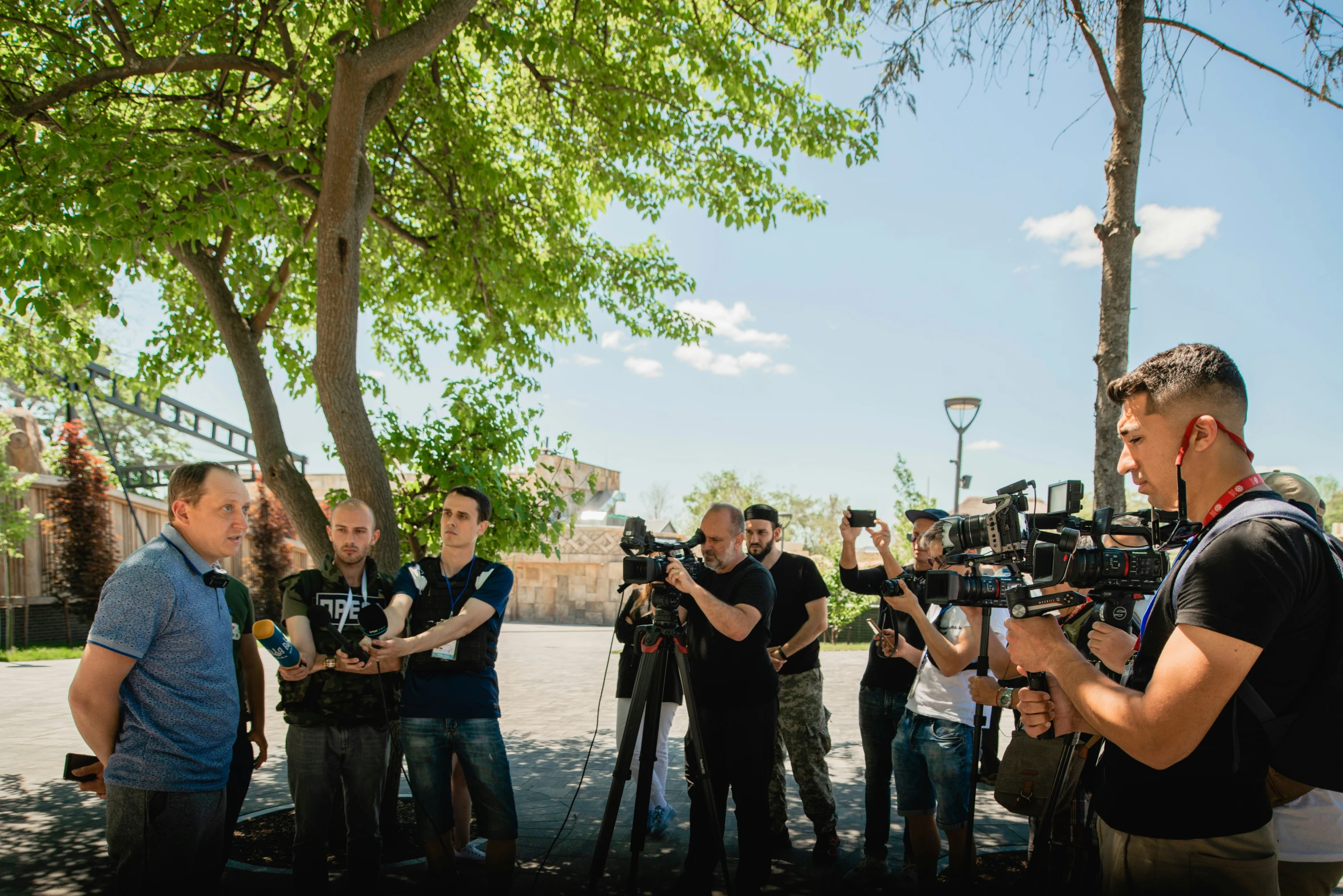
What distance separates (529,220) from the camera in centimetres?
767

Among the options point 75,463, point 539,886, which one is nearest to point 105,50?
point 539,886

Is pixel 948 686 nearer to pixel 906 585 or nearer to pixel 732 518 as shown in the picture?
pixel 906 585

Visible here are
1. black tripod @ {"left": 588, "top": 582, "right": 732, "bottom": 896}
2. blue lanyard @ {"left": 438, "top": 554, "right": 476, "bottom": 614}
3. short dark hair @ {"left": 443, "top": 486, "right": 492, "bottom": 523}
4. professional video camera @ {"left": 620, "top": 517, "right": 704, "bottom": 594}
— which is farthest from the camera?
short dark hair @ {"left": 443, "top": 486, "right": 492, "bottom": 523}

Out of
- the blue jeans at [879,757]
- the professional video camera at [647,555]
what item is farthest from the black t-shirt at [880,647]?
the professional video camera at [647,555]

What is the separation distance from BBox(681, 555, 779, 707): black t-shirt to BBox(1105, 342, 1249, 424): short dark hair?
2.54 meters

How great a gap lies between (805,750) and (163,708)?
354 centimetres

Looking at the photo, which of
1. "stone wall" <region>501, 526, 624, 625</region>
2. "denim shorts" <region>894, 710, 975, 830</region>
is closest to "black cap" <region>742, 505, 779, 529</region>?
"denim shorts" <region>894, 710, 975, 830</region>

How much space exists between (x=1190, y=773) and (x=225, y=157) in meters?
5.81

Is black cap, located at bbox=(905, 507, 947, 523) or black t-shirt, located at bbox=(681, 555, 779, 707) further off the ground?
black cap, located at bbox=(905, 507, 947, 523)

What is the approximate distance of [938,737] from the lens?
405 cm

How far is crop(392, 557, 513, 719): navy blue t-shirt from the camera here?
4.01 metres

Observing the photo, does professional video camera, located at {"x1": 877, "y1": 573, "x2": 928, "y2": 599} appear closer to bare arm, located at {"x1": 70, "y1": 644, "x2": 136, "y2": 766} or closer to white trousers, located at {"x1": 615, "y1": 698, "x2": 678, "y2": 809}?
white trousers, located at {"x1": 615, "y1": 698, "x2": 678, "y2": 809}

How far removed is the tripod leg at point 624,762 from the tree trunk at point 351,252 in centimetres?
215

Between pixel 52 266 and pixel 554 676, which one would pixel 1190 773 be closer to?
pixel 52 266
